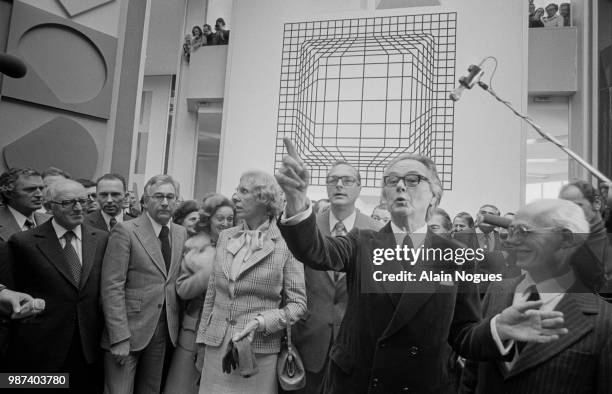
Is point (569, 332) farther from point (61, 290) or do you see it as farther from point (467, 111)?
point (467, 111)

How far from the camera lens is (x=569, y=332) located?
108 centimetres

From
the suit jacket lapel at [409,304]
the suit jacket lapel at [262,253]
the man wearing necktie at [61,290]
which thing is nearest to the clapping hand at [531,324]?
the suit jacket lapel at [409,304]

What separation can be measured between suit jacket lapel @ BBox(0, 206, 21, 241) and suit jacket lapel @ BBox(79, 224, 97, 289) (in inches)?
21.1

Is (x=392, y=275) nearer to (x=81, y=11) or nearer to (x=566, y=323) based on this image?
(x=566, y=323)

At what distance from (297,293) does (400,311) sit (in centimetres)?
81

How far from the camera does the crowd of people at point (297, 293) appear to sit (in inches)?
44.9

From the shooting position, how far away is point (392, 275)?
1339 millimetres

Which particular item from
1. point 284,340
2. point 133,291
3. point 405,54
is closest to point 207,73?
point 405,54

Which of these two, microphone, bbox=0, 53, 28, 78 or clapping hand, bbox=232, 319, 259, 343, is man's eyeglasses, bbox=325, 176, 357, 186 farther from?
microphone, bbox=0, 53, 28, 78

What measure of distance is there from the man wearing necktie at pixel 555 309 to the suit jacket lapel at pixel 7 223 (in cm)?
244

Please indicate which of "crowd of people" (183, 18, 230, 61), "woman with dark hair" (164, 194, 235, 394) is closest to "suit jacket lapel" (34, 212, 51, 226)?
"woman with dark hair" (164, 194, 235, 394)

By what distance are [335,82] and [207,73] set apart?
2222 millimetres

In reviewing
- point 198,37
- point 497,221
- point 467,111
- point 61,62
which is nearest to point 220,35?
point 198,37

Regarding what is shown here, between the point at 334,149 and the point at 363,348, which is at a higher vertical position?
the point at 334,149
